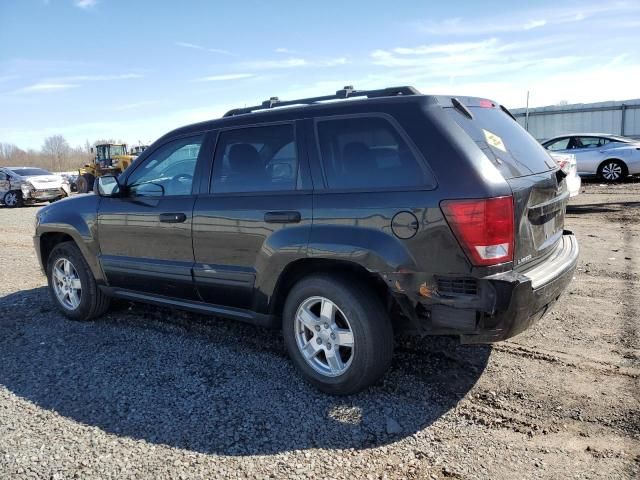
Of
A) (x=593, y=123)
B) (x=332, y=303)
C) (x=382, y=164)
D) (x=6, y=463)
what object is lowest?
(x=6, y=463)

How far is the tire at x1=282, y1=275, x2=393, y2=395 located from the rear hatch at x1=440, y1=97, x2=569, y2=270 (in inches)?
36.9

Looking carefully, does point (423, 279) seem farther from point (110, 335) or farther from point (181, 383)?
point (110, 335)

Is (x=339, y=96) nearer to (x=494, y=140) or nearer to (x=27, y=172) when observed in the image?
(x=494, y=140)

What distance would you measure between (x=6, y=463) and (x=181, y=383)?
1182 millimetres

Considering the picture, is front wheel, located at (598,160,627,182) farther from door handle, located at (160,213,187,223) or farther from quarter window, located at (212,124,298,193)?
door handle, located at (160,213,187,223)

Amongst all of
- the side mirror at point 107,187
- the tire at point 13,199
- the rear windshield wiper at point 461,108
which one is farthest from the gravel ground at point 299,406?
the tire at point 13,199

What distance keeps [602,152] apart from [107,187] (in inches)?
596

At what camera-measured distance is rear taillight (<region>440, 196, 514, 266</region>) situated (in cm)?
297

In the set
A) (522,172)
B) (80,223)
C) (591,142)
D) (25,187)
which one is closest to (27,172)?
(25,187)

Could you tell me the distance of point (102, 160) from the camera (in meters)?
27.8

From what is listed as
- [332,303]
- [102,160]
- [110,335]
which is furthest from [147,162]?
[102,160]

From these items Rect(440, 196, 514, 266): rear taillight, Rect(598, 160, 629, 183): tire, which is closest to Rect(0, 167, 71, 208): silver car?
Rect(598, 160, 629, 183): tire

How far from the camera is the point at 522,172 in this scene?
3.37m

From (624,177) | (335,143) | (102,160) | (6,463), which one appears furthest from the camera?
(102,160)
